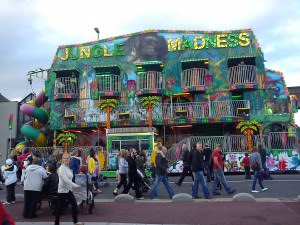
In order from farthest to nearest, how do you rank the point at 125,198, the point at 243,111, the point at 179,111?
the point at 179,111 → the point at 243,111 → the point at 125,198

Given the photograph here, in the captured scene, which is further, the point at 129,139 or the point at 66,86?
the point at 66,86

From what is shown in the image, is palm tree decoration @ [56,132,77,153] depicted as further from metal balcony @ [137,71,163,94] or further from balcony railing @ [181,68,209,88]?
balcony railing @ [181,68,209,88]

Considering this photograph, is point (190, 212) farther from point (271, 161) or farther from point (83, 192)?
point (271, 161)

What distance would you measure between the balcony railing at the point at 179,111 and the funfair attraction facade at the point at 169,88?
8 centimetres

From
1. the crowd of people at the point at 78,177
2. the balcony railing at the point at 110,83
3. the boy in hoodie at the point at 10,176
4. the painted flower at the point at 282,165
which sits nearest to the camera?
the crowd of people at the point at 78,177

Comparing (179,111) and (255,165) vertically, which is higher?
(179,111)

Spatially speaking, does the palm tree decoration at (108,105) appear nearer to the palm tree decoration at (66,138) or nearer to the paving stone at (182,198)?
the palm tree decoration at (66,138)

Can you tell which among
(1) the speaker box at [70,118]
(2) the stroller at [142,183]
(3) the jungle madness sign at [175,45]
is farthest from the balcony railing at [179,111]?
(2) the stroller at [142,183]

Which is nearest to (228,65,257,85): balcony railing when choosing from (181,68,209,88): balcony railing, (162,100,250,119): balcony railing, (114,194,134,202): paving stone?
(162,100,250,119): balcony railing

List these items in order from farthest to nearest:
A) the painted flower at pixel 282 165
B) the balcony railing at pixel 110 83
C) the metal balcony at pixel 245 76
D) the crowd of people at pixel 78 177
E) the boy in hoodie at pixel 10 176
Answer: the balcony railing at pixel 110 83
the metal balcony at pixel 245 76
the painted flower at pixel 282 165
the boy in hoodie at pixel 10 176
the crowd of people at pixel 78 177

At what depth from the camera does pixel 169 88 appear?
2664 cm

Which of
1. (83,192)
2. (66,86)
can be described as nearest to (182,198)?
(83,192)

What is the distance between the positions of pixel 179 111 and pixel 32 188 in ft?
56.6

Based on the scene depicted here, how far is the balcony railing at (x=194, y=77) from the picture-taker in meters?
25.9
